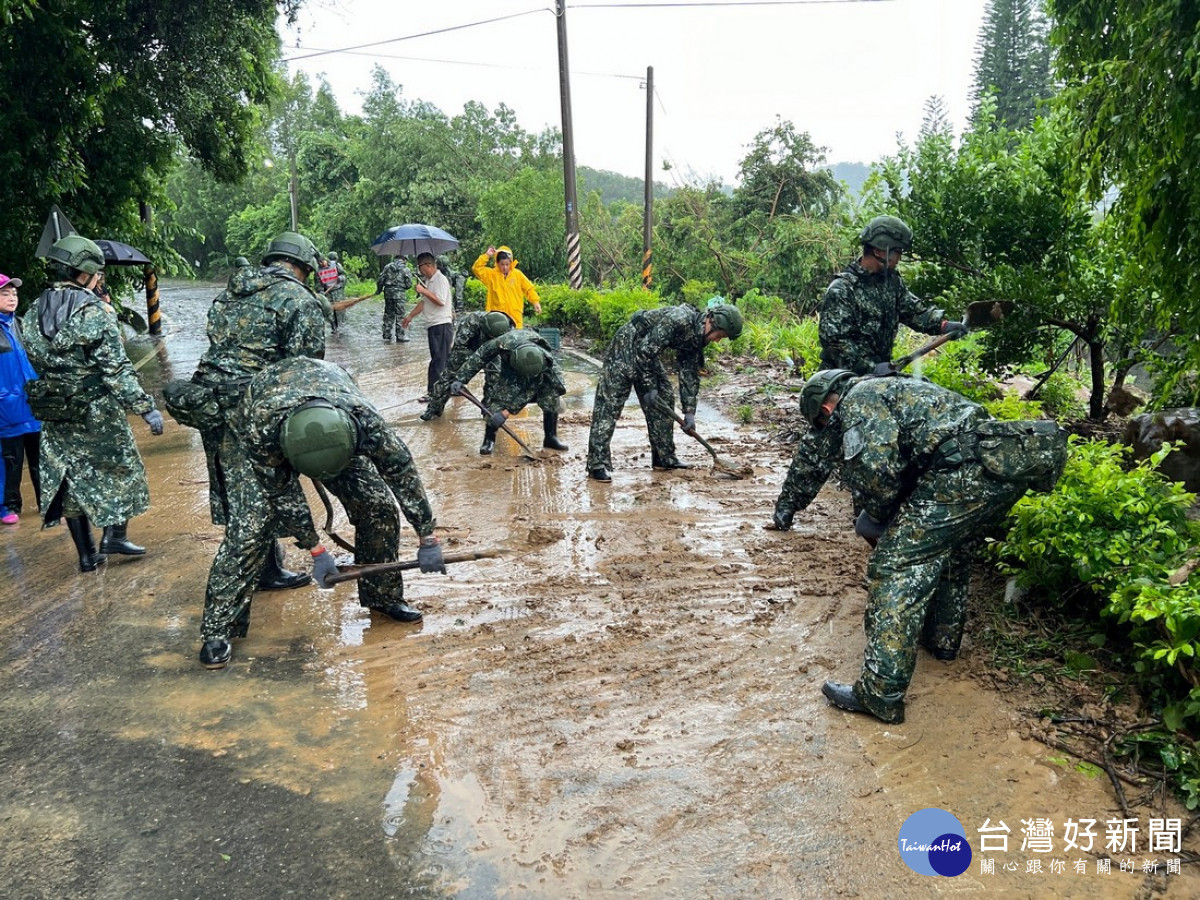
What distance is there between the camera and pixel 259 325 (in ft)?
14.5

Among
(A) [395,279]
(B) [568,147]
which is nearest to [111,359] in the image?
(A) [395,279]

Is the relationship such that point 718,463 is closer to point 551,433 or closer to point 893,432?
point 551,433

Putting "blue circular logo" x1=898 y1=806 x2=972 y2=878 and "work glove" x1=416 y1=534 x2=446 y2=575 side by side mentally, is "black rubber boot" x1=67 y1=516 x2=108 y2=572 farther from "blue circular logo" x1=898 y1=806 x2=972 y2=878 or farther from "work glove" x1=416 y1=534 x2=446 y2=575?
"blue circular logo" x1=898 y1=806 x2=972 y2=878

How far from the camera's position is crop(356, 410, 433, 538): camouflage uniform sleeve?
403 cm

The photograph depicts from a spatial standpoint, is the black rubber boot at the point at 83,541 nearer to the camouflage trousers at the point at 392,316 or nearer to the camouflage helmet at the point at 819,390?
the camouflage helmet at the point at 819,390

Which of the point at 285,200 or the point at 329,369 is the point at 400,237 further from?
the point at 285,200

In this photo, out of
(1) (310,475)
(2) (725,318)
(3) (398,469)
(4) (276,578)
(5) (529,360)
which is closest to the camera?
(1) (310,475)

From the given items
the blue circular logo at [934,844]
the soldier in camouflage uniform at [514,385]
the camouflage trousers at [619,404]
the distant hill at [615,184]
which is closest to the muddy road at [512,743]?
the blue circular logo at [934,844]

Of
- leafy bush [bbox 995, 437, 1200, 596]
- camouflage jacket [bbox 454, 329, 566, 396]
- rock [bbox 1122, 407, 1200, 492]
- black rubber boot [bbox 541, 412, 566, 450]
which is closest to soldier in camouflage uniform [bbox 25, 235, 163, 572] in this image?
camouflage jacket [bbox 454, 329, 566, 396]

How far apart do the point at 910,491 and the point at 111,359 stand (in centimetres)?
457

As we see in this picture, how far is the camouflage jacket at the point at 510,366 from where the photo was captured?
7.92 m

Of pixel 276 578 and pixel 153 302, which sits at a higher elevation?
pixel 153 302

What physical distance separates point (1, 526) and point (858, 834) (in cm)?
622

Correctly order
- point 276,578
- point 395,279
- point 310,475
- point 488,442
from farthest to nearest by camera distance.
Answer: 1. point 395,279
2. point 488,442
3. point 276,578
4. point 310,475
